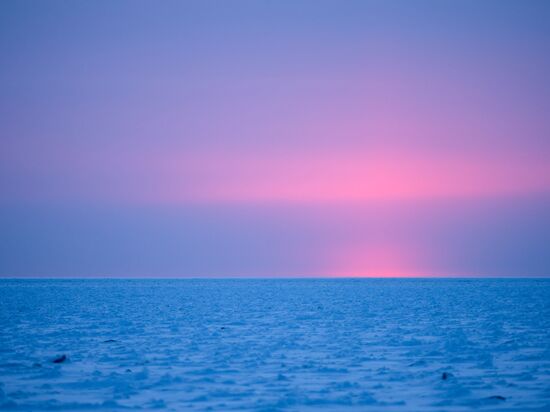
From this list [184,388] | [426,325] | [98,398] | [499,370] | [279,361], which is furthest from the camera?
[426,325]

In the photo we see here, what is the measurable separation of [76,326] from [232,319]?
468 centimetres

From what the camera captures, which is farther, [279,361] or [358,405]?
[279,361]

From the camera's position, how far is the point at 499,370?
977 centimetres

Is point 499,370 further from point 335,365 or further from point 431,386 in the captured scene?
point 335,365

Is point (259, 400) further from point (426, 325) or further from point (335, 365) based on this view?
point (426, 325)

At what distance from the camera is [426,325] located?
16.9 meters

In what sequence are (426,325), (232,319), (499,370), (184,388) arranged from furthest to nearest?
(232,319) → (426,325) → (499,370) → (184,388)

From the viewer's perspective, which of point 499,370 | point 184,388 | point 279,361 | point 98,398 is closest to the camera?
point 98,398

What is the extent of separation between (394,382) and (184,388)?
9.75 ft

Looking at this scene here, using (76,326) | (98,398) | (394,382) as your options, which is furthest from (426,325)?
(98,398)

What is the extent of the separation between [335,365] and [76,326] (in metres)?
9.31

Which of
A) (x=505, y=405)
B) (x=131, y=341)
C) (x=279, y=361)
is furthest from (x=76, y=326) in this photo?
(x=505, y=405)

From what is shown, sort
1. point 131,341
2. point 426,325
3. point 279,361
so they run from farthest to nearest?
point 426,325 < point 131,341 < point 279,361

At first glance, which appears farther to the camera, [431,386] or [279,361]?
[279,361]
